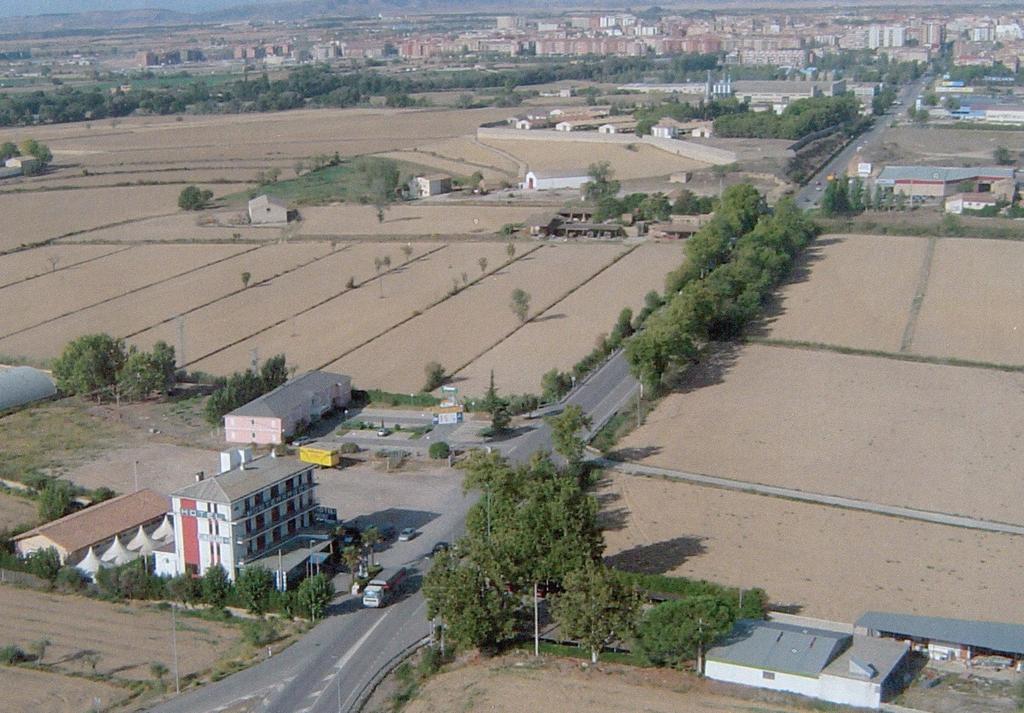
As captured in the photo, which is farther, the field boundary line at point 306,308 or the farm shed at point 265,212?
the farm shed at point 265,212

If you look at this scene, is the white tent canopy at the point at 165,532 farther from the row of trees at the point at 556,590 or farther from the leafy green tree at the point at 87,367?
the leafy green tree at the point at 87,367

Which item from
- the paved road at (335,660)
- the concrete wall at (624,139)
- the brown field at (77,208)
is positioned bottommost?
the paved road at (335,660)

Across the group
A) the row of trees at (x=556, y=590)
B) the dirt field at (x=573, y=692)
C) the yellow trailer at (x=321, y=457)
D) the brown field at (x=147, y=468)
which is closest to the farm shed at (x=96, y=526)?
the brown field at (x=147, y=468)

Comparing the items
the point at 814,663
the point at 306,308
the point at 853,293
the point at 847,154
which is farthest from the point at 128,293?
the point at 847,154

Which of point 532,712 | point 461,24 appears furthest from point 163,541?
point 461,24

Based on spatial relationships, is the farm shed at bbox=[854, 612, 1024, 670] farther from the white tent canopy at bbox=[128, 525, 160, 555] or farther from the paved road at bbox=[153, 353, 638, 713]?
the white tent canopy at bbox=[128, 525, 160, 555]

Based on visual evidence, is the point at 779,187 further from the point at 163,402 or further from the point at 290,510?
the point at 290,510

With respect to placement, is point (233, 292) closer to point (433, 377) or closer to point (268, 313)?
point (268, 313)
